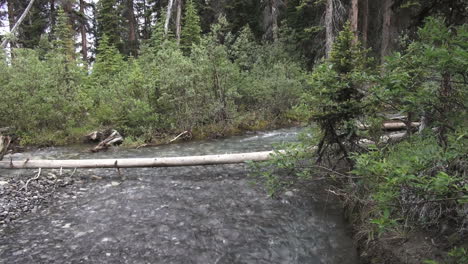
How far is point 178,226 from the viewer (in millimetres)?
5164

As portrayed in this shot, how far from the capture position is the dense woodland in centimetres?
312

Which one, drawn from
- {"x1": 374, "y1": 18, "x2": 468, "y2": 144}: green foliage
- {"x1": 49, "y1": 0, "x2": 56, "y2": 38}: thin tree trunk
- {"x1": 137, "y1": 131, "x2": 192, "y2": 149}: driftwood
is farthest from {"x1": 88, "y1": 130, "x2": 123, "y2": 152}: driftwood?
{"x1": 49, "y1": 0, "x2": 56, "y2": 38}: thin tree trunk

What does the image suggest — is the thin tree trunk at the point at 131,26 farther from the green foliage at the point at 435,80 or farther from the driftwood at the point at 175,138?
the green foliage at the point at 435,80

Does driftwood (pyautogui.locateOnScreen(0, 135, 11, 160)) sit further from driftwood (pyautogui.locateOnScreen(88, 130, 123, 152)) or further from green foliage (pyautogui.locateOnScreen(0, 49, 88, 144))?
green foliage (pyautogui.locateOnScreen(0, 49, 88, 144))

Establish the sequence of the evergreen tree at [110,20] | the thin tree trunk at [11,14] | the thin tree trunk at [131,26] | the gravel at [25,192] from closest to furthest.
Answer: the gravel at [25,192]
the thin tree trunk at [11,14]
the evergreen tree at [110,20]
the thin tree trunk at [131,26]

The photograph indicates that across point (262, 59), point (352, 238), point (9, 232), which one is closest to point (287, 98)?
point (262, 59)

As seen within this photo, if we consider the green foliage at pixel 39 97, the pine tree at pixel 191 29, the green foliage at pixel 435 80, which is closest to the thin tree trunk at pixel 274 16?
the pine tree at pixel 191 29

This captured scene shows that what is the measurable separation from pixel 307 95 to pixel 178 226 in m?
3.47

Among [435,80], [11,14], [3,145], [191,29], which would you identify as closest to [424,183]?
[435,80]

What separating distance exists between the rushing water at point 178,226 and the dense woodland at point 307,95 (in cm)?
68

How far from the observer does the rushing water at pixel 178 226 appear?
169 inches

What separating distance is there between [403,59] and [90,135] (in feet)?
39.7

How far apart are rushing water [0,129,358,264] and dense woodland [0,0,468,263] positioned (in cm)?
68

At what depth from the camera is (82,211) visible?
5785 mm
